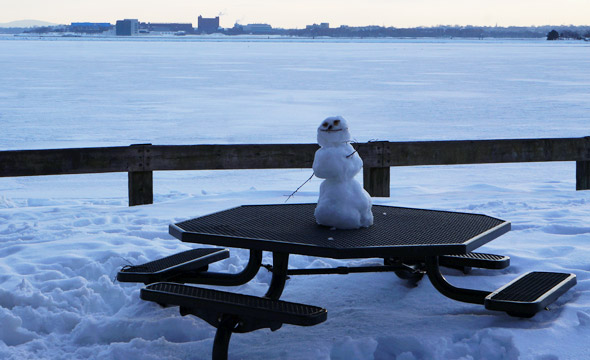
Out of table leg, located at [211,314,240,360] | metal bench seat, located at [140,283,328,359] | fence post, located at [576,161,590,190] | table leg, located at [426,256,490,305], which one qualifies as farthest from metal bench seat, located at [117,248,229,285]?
fence post, located at [576,161,590,190]

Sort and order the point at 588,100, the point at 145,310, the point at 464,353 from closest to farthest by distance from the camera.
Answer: the point at 464,353 → the point at 145,310 → the point at 588,100

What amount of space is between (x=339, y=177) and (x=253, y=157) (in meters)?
3.85

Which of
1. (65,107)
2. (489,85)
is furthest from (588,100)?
(65,107)

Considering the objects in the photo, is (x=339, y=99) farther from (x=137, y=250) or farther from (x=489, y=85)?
(x=137, y=250)

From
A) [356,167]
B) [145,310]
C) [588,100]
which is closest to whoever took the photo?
[356,167]

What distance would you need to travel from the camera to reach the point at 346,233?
3.65m

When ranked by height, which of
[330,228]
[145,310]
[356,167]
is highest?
[356,167]

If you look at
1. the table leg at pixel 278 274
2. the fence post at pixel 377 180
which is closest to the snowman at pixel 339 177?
the table leg at pixel 278 274

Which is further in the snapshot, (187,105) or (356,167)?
(187,105)

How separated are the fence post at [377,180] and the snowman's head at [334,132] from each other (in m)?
4.11

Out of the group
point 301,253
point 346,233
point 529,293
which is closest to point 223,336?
point 301,253

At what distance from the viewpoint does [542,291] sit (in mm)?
3783

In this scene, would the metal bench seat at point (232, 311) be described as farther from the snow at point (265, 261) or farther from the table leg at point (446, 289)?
the table leg at point (446, 289)

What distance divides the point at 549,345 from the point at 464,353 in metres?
0.38
